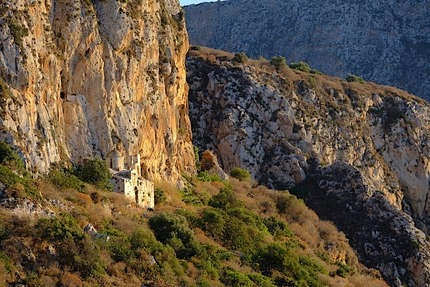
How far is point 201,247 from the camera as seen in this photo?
38.2 meters

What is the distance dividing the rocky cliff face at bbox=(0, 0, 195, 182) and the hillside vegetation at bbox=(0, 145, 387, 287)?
2.46 m

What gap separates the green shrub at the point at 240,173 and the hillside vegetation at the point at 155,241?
9.09 meters

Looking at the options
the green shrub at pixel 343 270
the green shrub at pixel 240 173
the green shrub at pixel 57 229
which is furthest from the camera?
the green shrub at pixel 240 173

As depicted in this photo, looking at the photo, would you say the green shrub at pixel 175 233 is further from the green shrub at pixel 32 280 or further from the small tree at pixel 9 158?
the green shrub at pixel 32 280

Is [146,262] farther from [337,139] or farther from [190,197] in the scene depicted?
[337,139]

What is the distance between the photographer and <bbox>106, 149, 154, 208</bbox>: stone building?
40.8 meters

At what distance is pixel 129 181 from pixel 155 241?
6840 millimetres

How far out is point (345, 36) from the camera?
128 meters

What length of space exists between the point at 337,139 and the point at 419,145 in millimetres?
11143

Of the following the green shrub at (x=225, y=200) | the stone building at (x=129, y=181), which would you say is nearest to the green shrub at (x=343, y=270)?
the green shrub at (x=225, y=200)

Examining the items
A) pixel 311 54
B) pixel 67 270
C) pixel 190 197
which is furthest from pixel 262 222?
pixel 311 54

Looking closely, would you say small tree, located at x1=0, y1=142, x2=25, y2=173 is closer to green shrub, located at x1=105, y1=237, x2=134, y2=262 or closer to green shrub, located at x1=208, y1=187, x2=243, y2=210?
green shrub, located at x1=105, y1=237, x2=134, y2=262

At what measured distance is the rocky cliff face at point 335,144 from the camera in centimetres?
6138

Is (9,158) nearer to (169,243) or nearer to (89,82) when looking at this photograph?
(169,243)
